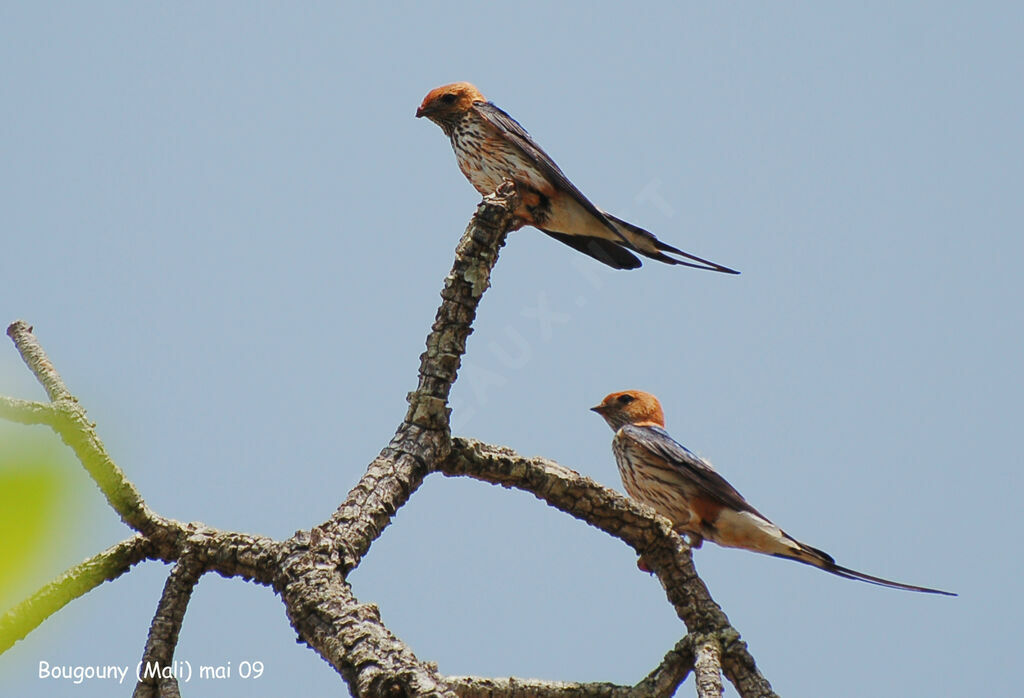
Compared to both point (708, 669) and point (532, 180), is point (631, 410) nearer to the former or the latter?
point (532, 180)

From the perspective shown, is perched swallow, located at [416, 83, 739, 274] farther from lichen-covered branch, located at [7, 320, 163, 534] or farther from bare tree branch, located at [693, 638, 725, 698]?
lichen-covered branch, located at [7, 320, 163, 534]

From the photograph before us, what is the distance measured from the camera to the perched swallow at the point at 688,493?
6301 mm

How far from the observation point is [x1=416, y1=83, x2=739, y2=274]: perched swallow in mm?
7523

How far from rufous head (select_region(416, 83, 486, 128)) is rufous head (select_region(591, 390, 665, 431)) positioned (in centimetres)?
263

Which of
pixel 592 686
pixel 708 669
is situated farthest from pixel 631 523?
pixel 708 669

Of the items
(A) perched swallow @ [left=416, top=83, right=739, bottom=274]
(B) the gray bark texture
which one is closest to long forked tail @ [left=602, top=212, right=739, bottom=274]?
(A) perched swallow @ [left=416, top=83, right=739, bottom=274]

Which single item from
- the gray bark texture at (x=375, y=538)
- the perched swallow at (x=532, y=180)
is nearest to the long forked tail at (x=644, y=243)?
the perched swallow at (x=532, y=180)

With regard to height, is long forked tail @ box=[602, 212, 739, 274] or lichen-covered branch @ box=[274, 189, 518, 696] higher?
long forked tail @ box=[602, 212, 739, 274]

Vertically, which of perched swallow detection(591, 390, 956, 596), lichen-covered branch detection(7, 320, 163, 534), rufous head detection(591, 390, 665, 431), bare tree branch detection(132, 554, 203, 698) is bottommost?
bare tree branch detection(132, 554, 203, 698)

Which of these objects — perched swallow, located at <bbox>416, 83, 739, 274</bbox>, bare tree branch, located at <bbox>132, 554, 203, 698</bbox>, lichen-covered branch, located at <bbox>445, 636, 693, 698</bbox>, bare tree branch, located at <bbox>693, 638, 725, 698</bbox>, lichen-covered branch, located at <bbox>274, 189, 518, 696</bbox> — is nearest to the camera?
lichen-covered branch, located at <bbox>274, 189, 518, 696</bbox>

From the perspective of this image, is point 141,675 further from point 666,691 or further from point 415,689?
point 666,691

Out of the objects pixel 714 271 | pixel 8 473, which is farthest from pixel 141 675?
pixel 714 271

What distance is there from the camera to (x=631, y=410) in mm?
7887

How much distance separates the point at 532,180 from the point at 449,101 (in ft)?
3.47
